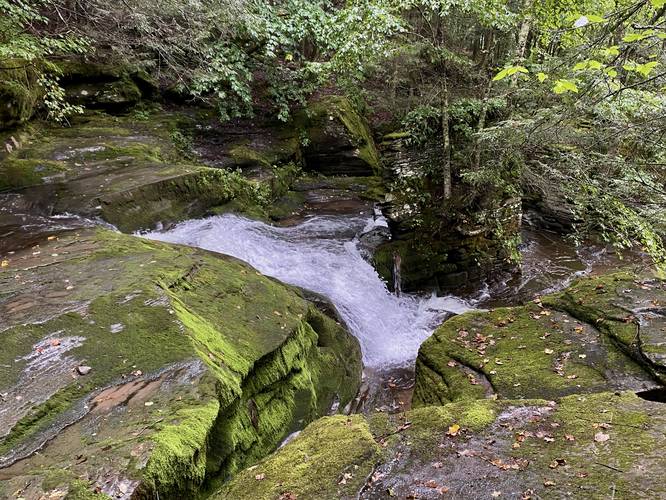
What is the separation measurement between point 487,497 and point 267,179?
10.3 meters

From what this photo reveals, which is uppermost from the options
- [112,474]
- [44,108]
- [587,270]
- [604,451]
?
[44,108]

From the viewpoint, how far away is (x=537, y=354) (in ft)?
15.9

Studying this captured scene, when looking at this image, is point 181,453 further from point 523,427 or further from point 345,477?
point 523,427

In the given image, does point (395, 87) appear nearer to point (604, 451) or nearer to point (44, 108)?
point (44, 108)

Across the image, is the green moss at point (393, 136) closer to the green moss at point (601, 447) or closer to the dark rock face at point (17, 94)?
the dark rock face at point (17, 94)

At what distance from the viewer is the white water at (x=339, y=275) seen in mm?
8305

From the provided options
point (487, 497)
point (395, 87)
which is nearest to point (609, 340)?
point (487, 497)

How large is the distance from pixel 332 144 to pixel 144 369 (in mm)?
11486

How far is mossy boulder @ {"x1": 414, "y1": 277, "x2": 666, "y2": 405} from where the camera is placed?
432 centimetres

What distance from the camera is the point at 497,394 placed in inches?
171

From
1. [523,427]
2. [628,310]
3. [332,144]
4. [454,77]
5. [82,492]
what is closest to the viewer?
[82,492]

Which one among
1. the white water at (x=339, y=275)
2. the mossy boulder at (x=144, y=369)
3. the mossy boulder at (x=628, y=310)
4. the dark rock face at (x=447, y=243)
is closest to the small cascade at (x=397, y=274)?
the dark rock face at (x=447, y=243)

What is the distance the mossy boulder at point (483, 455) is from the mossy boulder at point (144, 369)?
0.69 meters

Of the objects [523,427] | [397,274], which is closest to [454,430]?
[523,427]
